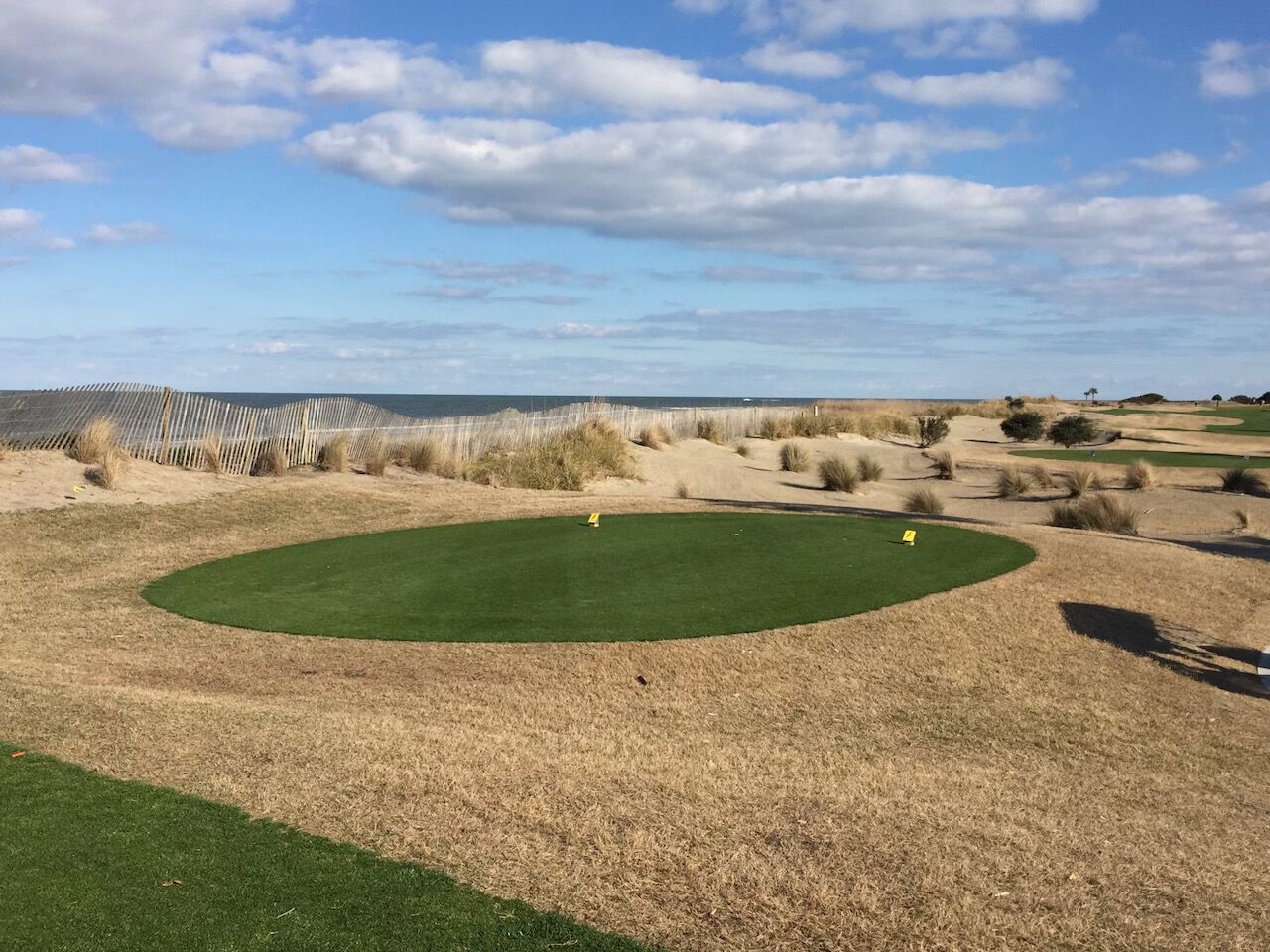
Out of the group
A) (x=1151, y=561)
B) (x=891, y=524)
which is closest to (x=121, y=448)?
(x=891, y=524)

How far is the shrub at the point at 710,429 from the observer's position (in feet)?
128

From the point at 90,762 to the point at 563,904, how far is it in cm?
337

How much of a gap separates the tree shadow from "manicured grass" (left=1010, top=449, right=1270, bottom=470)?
20616mm

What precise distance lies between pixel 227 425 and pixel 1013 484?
1908 centimetres

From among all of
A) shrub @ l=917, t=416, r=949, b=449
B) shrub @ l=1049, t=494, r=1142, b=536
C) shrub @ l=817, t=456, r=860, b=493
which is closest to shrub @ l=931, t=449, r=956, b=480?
shrub @ l=817, t=456, r=860, b=493

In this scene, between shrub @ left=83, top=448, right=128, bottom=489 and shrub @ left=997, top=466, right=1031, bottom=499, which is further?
shrub @ left=997, top=466, right=1031, bottom=499

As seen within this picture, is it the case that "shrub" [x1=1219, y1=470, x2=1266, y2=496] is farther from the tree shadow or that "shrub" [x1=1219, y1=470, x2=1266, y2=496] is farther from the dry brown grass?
the tree shadow

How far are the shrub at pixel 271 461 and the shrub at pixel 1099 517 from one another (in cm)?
1573

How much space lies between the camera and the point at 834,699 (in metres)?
9.03

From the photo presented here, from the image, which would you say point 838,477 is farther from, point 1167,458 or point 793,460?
point 1167,458

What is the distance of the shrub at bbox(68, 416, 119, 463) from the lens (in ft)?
64.0

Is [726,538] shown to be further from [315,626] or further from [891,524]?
[315,626]

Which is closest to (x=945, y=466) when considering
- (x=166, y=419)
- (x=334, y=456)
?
(x=334, y=456)

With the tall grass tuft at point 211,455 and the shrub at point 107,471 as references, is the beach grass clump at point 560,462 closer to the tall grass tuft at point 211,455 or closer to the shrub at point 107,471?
the tall grass tuft at point 211,455
